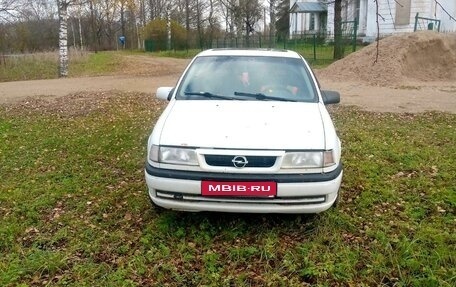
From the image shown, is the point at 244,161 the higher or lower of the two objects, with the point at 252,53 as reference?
lower

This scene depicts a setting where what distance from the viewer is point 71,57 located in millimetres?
26641

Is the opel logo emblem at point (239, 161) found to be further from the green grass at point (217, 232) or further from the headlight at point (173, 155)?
the green grass at point (217, 232)

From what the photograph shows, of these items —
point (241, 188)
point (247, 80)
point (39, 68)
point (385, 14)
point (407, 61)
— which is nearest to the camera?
point (241, 188)

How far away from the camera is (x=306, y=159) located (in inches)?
119

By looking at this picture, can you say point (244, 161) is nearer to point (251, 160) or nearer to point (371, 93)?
point (251, 160)

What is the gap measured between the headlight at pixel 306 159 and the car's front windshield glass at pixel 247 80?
1.05m

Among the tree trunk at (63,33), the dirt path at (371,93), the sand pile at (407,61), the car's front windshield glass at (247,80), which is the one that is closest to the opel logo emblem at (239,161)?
the car's front windshield glass at (247,80)

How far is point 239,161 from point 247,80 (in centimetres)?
148

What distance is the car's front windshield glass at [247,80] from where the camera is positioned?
403 centimetres

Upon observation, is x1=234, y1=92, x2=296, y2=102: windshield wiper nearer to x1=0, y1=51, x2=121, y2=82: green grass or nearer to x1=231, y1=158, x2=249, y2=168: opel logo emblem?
x1=231, y1=158, x2=249, y2=168: opel logo emblem

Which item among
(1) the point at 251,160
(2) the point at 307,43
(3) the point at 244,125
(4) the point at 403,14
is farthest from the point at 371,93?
(4) the point at 403,14

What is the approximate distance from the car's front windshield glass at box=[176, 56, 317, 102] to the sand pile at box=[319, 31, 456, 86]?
34.0ft

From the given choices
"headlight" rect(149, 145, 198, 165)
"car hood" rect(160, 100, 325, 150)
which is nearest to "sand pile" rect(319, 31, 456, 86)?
"car hood" rect(160, 100, 325, 150)

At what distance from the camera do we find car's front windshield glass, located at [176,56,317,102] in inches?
159
